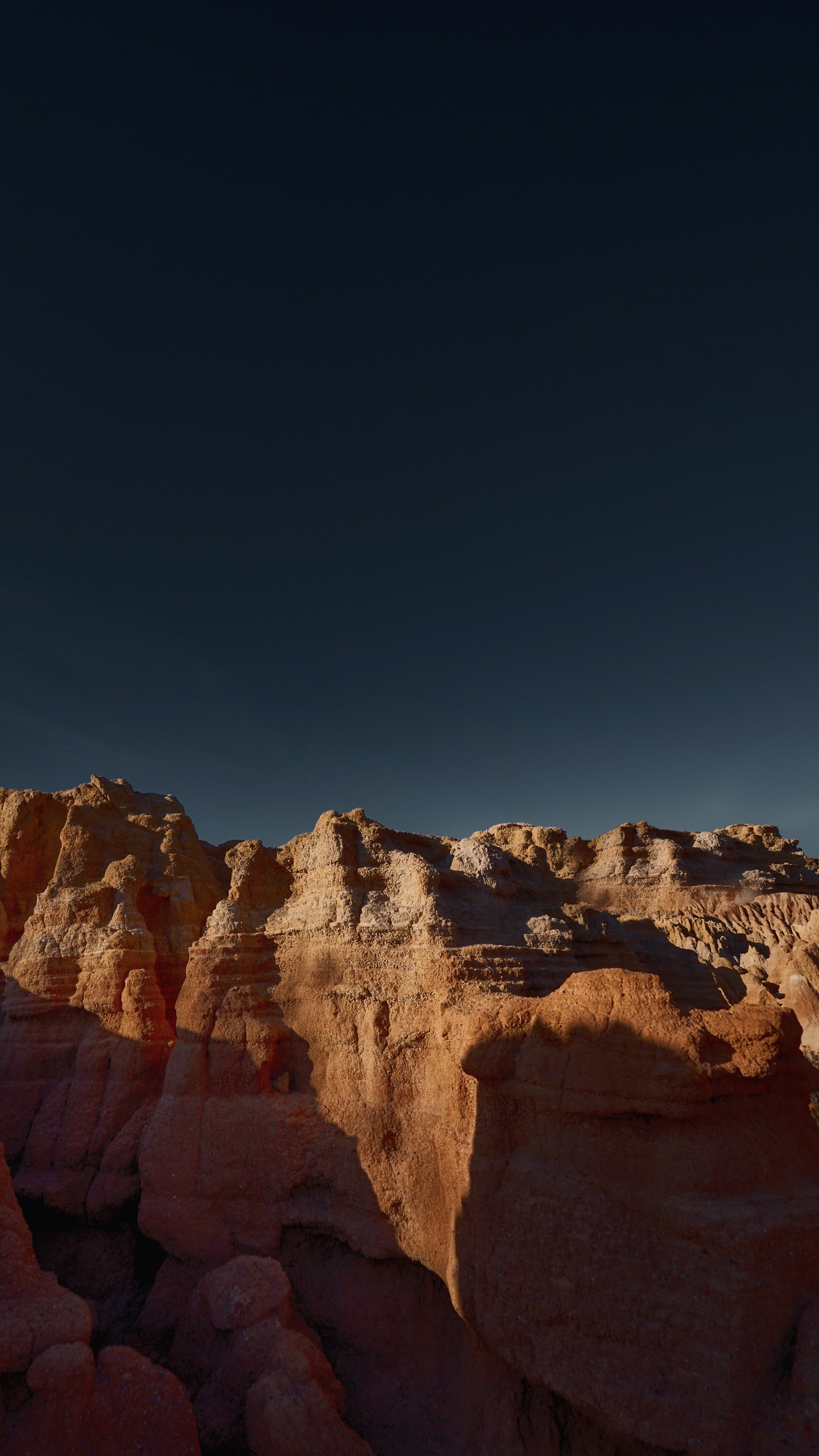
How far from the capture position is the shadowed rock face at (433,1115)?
734 cm

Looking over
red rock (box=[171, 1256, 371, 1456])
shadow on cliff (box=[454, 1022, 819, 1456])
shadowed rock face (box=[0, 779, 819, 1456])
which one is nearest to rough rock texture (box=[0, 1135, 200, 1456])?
red rock (box=[171, 1256, 371, 1456])

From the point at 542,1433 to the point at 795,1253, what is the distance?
4355 mm

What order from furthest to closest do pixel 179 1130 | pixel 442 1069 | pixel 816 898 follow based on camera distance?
pixel 816 898, pixel 179 1130, pixel 442 1069

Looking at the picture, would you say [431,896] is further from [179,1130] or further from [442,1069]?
[179,1130]

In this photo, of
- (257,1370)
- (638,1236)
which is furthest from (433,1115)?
(638,1236)

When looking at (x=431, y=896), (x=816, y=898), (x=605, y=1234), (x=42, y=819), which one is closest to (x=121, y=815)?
(x=42, y=819)

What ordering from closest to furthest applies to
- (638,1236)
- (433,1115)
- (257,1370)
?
(638,1236)
(257,1370)
(433,1115)

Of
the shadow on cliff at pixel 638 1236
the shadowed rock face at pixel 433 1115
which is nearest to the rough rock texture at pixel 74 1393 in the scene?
the shadowed rock face at pixel 433 1115

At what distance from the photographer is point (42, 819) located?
22.3 meters

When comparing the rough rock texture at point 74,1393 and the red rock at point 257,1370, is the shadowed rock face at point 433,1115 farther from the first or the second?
the rough rock texture at point 74,1393

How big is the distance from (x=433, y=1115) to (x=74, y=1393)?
6389 mm

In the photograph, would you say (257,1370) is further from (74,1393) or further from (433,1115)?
(433,1115)

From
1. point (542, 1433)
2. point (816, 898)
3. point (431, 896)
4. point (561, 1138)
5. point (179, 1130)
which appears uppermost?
point (816, 898)

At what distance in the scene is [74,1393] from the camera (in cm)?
733
